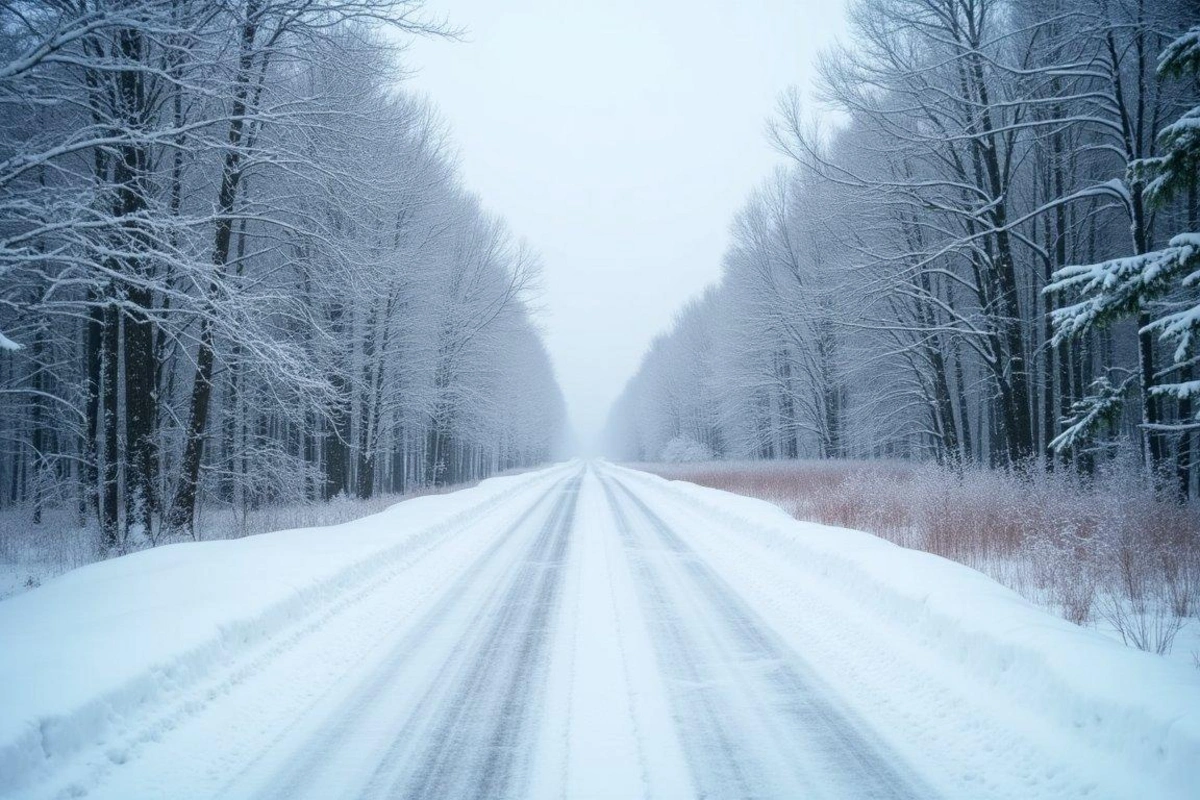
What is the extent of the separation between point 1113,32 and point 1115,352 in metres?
18.5

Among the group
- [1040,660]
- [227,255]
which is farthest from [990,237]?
[227,255]

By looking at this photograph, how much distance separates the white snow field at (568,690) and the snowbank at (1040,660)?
0.7 inches

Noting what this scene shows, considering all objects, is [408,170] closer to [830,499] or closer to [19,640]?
[830,499]

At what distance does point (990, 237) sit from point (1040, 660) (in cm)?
1657

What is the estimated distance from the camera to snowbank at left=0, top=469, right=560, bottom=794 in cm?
316

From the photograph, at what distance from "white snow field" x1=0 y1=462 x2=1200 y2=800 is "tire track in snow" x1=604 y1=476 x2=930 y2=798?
0.02 metres

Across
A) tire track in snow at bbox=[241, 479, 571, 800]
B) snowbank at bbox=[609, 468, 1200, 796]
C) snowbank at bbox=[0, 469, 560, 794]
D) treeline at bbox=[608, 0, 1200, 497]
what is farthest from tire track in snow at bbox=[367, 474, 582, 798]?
treeline at bbox=[608, 0, 1200, 497]

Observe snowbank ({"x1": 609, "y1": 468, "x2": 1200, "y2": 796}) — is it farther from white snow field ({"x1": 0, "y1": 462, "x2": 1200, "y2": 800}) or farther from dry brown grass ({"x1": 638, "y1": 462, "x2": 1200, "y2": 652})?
dry brown grass ({"x1": 638, "y1": 462, "x2": 1200, "y2": 652})

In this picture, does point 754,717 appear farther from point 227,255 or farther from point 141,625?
point 227,255

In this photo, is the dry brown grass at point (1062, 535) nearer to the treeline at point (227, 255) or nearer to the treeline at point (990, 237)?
the treeline at point (990, 237)

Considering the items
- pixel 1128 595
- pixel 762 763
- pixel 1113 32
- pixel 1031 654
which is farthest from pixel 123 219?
pixel 1113 32

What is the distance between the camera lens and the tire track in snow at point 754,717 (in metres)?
3.00

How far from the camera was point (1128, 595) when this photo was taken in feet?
19.7

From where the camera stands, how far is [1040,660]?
3775 millimetres
